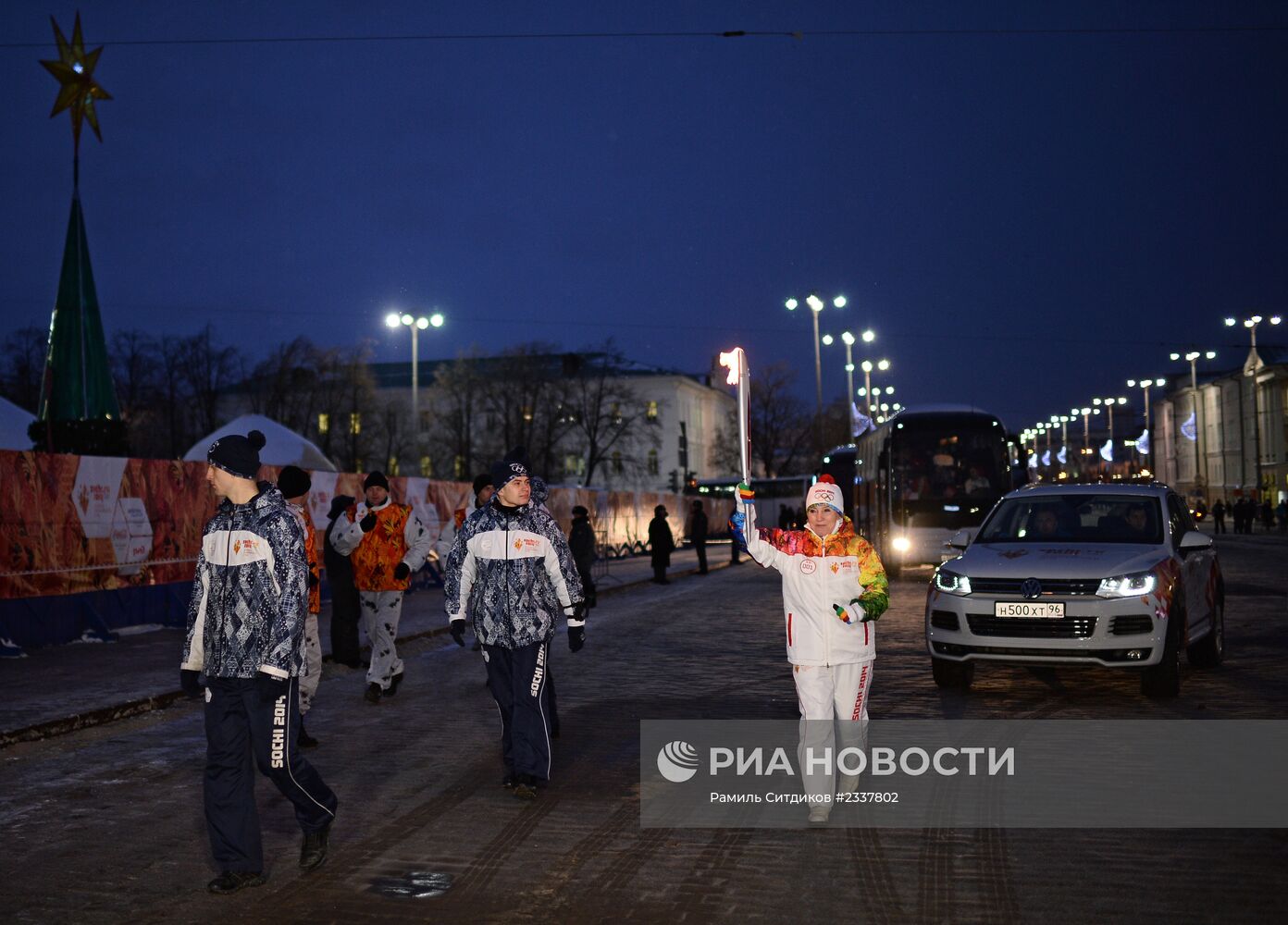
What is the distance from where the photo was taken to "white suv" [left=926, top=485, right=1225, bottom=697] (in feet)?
33.3

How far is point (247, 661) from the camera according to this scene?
5.64 m

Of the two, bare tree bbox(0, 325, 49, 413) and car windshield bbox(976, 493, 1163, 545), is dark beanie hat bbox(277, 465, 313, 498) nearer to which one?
car windshield bbox(976, 493, 1163, 545)

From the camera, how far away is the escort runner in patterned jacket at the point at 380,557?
11000 mm

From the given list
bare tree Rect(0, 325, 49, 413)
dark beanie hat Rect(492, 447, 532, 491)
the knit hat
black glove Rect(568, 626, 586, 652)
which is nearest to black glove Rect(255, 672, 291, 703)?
dark beanie hat Rect(492, 447, 532, 491)

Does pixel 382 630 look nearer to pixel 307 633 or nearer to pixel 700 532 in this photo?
pixel 307 633

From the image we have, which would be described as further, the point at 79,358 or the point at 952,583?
the point at 79,358

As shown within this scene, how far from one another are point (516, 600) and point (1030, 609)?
4.67m

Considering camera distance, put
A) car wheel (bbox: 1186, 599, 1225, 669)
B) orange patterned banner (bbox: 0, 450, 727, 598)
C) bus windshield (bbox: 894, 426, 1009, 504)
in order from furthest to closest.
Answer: bus windshield (bbox: 894, 426, 1009, 504), orange patterned banner (bbox: 0, 450, 727, 598), car wheel (bbox: 1186, 599, 1225, 669)

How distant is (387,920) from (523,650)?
2.36 meters

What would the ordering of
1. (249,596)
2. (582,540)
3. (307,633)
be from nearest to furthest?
(249,596) < (307,633) < (582,540)

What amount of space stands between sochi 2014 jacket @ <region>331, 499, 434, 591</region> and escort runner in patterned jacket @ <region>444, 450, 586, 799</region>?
333 centimetres

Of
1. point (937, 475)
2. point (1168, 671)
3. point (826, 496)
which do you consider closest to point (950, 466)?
point (937, 475)

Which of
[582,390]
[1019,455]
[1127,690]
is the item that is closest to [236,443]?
[1127,690]

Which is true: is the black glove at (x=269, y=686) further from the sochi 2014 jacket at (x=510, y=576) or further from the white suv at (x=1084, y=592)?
the white suv at (x=1084, y=592)
